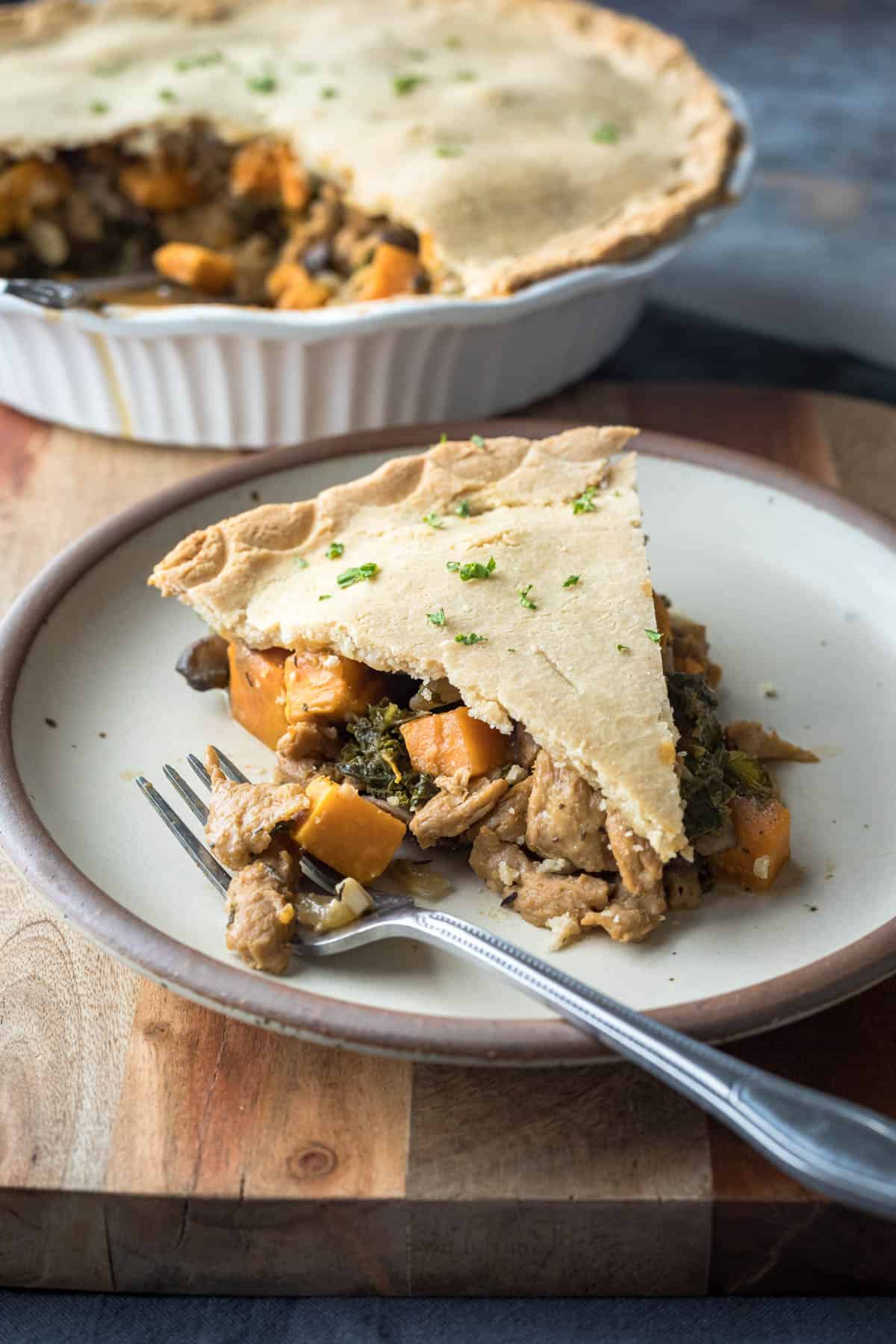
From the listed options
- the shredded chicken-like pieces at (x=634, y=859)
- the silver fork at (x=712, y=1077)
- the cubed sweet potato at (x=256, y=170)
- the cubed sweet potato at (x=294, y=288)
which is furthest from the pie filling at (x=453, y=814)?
the cubed sweet potato at (x=256, y=170)

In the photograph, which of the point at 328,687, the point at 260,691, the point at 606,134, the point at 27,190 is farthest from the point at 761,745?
the point at 27,190

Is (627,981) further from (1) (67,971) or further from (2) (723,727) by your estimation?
(1) (67,971)

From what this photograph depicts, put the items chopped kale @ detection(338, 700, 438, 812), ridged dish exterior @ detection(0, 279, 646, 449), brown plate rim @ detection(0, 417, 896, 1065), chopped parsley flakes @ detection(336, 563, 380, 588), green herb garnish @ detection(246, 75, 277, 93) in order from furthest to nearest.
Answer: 1. green herb garnish @ detection(246, 75, 277, 93)
2. ridged dish exterior @ detection(0, 279, 646, 449)
3. chopped parsley flakes @ detection(336, 563, 380, 588)
4. chopped kale @ detection(338, 700, 438, 812)
5. brown plate rim @ detection(0, 417, 896, 1065)

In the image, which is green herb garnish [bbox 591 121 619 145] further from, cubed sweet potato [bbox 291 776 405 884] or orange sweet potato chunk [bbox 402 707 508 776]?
cubed sweet potato [bbox 291 776 405 884]

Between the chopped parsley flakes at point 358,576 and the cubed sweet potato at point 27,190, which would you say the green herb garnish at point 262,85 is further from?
the chopped parsley flakes at point 358,576

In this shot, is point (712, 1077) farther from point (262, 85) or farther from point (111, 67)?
point (111, 67)

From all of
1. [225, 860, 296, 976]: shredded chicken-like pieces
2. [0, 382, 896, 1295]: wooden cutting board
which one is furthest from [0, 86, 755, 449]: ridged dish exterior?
[0, 382, 896, 1295]: wooden cutting board

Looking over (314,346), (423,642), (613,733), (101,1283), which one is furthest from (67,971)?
(314,346)

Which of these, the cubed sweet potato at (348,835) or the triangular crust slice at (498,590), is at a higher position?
the triangular crust slice at (498,590)
